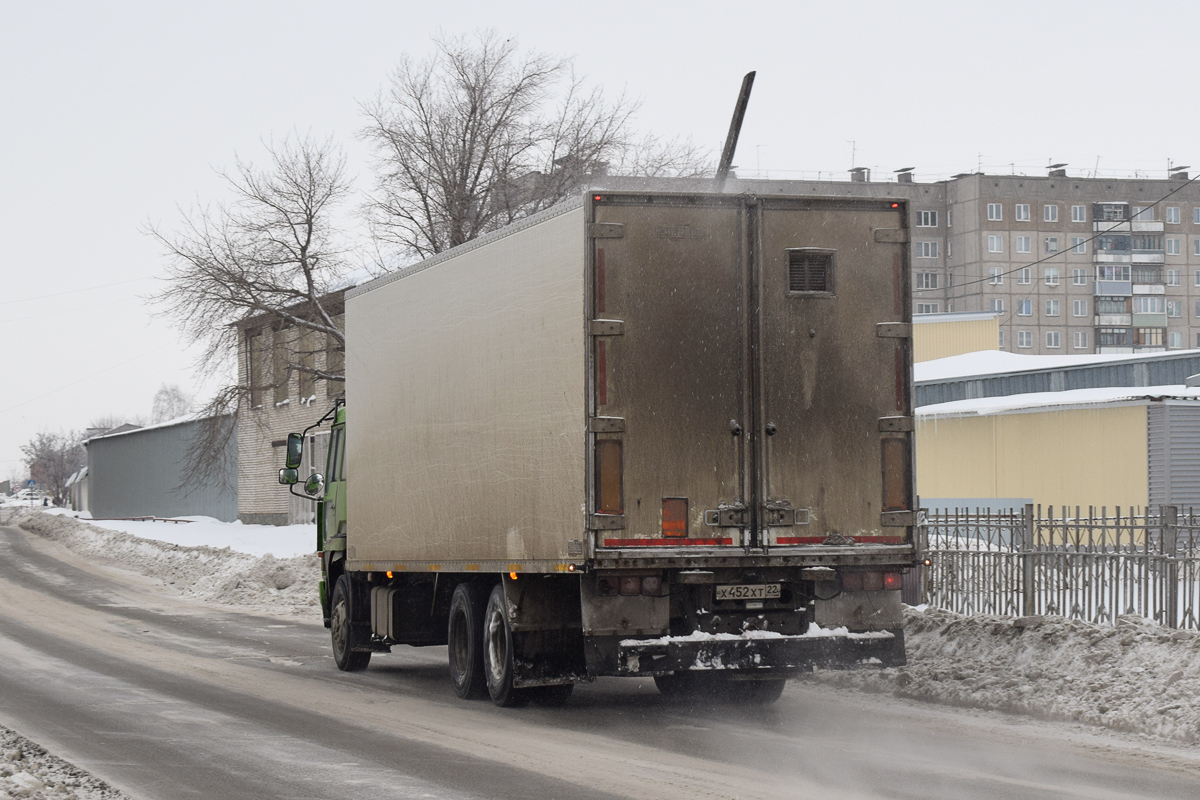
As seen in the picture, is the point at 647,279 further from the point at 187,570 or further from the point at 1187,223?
the point at 1187,223

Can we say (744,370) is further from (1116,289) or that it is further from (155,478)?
(1116,289)

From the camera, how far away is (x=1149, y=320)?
111m

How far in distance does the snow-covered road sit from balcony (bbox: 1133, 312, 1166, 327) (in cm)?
10459

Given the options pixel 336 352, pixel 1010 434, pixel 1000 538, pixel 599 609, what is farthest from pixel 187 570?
pixel 599 609

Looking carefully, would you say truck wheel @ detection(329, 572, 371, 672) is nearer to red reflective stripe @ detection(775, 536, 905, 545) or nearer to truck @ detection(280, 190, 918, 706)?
truck @ detection(280, 190, 918, 706)

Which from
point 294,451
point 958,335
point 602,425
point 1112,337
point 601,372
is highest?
point 1112,337

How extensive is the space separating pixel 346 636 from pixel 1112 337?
4131 inches

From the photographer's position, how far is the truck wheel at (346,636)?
14961mm

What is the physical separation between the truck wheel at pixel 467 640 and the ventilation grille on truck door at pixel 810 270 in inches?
145

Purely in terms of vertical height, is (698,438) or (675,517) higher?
(698,438)

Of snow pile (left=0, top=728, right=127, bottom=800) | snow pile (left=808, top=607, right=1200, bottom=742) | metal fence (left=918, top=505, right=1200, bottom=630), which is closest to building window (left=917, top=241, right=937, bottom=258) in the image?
metal fence (left=918, top=505, right=1200, bottom=630)

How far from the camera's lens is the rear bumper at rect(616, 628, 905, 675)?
1005 cm

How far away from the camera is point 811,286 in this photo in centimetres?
Answer: 1045

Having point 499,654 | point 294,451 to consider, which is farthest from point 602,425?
point 294,451
